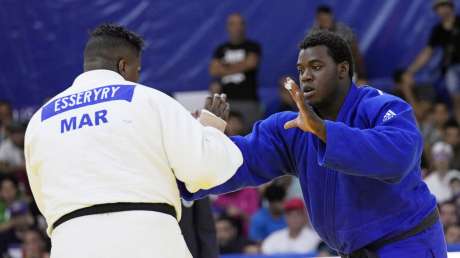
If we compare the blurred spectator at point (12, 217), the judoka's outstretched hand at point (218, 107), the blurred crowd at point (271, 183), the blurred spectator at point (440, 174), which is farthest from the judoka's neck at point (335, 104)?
the blurred spectator at point (12, 217)

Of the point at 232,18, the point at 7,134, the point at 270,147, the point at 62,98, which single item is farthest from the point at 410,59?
the point at 62,98

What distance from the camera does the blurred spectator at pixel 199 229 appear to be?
6008 millimetres

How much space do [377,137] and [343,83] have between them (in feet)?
1.78

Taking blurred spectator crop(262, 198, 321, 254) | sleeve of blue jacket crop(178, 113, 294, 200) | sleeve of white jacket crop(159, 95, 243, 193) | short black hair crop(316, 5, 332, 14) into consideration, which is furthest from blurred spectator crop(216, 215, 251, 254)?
sleeve of white jacket crop(159, 95, 243, 193)

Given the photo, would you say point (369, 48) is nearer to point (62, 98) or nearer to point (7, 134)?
point (7, 134)

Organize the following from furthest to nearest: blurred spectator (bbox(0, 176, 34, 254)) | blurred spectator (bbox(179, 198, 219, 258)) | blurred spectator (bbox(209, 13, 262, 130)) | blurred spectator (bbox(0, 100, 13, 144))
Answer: blurred spectator (bbox(0, 100, 13, 144)), blurred spectator (bbox(209, 13, 262, 130)), blurred spectator (bbox(0, 176, 34, 254)), blurred spectator (bbox(179, 198, 219, 258))

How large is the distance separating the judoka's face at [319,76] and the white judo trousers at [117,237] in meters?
1.04

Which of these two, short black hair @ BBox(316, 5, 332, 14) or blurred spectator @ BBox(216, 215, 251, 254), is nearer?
blurred spectator @ BBox(216, 215, 251, 254)

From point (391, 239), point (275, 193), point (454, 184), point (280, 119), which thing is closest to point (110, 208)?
point (280, 119)

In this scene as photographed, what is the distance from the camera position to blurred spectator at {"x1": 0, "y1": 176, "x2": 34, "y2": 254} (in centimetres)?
1009

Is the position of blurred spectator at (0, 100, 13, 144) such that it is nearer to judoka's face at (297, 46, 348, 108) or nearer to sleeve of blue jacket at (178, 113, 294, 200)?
sleeve of blue jacket at (178, 113, 294, 200)

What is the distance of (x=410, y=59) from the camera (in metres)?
12.2

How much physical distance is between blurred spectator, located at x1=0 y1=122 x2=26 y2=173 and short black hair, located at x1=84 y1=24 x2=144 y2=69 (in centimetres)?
783

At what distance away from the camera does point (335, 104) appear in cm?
454
